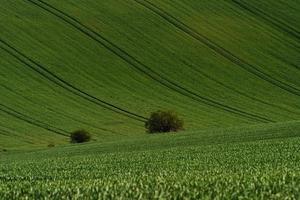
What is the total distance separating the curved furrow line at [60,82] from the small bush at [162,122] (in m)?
5.72

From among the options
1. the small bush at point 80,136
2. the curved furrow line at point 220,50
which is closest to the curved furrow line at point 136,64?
the curved furrow line at point 220,50

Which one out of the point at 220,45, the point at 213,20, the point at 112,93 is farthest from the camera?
the point at 213,20

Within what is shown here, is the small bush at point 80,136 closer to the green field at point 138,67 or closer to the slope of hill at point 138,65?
the green field at point 138,67

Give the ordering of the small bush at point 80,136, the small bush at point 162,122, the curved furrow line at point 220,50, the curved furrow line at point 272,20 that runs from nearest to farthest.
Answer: the small bush at point 80,136, the small bush at point 162,122, the curved furrow line at point 220,50, the curved furrow line at point 272,20

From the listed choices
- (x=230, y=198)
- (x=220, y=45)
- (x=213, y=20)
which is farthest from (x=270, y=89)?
(x=230, y=198)

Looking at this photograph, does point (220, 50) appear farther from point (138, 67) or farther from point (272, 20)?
point (272, 20)

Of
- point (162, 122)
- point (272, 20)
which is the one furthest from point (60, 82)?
point (272, 20)

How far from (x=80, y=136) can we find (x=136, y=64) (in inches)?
1042

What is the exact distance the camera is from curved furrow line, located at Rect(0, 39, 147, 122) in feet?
257

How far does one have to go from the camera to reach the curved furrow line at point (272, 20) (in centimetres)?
10356

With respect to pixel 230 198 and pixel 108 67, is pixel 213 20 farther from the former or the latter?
pixel 230 198

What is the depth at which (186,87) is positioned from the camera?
86.8m

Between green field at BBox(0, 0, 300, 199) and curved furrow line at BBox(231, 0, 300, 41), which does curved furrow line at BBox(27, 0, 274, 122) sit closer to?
green field at BBox(0, 0, 300, 199)

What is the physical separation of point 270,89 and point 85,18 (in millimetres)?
29927
